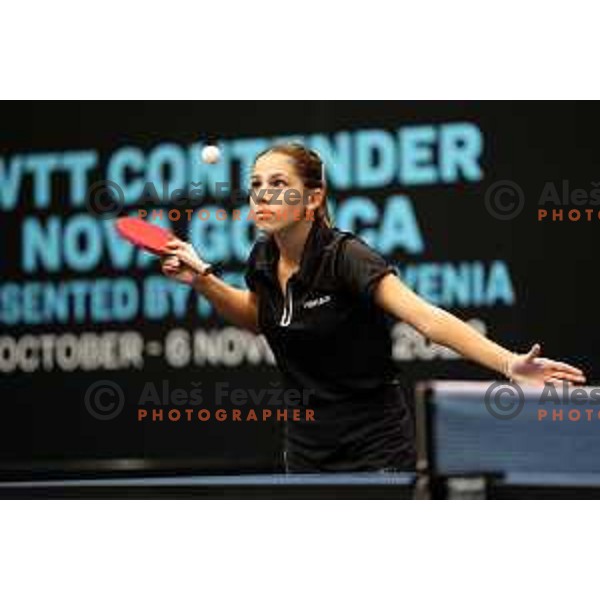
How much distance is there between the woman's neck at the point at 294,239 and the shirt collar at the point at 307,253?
0.06ft

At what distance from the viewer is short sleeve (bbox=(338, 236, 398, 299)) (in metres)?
3.46

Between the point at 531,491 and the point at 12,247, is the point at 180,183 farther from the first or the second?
the point at 531,491

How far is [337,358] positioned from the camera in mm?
3584

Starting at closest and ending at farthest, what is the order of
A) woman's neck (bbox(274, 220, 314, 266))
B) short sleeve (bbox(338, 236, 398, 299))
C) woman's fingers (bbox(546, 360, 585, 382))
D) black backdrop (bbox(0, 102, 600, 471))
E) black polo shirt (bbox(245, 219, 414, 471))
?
woman's fingers (bbox(546, 360, 585, 382)) < short sleeve (bbox(338, 236, 398, 299)) < black polo shirt (bbox(245, 219, 414, 471)) < woman's neck (bbox(274, 220, 314, 266)) < black backdrop (bbox(0, 102, 600, 471))

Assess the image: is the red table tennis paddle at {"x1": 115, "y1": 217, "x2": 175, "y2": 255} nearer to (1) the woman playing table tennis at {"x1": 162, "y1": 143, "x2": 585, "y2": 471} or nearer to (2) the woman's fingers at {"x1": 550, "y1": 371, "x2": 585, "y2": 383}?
(1) the woman playing table tennis at {"x1": 162, "y1": 143, "x2": 585, "y2": 471}

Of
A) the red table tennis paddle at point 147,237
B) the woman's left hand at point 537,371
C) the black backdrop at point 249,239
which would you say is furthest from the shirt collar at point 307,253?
the black backdrop at point 249,239

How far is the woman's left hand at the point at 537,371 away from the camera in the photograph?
11.1 feet

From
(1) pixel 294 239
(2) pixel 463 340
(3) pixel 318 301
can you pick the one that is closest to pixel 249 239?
(1) pixel 294 239

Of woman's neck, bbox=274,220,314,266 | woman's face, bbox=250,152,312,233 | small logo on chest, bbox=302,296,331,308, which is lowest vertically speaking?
small logo on chest, bbox=302,296,331,308

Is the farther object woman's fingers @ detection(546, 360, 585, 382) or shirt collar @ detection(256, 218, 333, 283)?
shirt collar @ detection(256, 218, 333, 283)

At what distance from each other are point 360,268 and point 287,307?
26 centimetres

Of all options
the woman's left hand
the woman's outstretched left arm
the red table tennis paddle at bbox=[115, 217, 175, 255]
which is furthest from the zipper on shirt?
the woman's left hand

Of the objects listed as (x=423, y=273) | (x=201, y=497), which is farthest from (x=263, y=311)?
(x=423, y=273)

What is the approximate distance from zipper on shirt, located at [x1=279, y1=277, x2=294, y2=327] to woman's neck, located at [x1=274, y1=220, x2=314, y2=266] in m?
0.09
